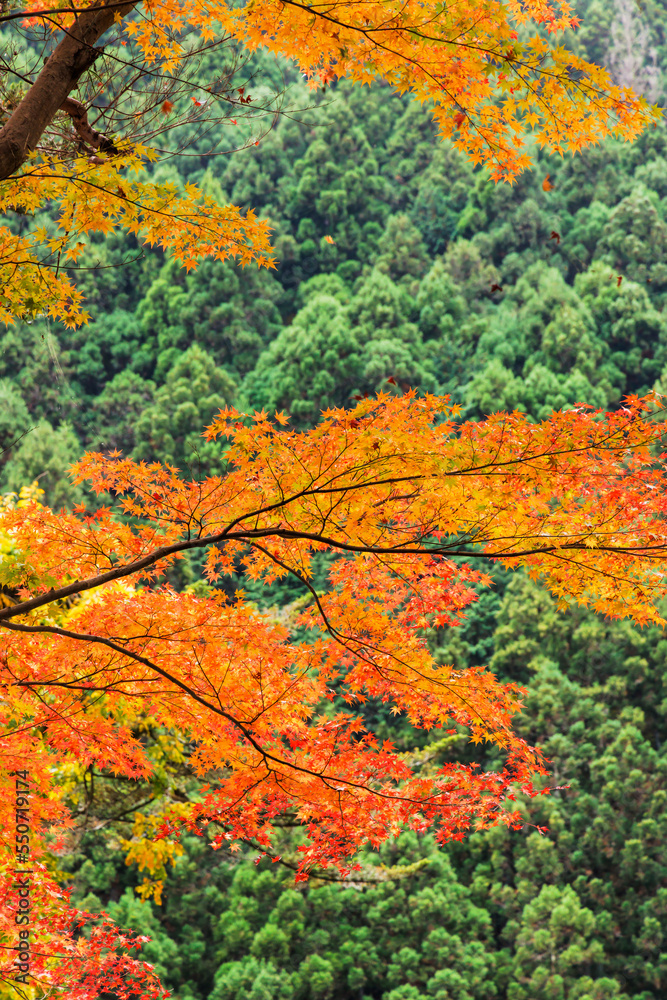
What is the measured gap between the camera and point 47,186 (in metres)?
2.87

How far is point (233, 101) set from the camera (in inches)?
120

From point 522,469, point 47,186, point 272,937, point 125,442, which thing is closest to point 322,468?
point 522,469

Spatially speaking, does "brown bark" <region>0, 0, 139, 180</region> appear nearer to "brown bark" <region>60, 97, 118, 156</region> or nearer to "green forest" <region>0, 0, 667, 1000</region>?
"brown bark" <region>60, 97, 118, 156</region>

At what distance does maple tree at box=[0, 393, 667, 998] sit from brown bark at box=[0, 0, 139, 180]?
104 cm

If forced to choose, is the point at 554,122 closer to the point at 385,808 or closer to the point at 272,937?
the point at 385,808

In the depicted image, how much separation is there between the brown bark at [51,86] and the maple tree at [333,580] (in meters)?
1.04

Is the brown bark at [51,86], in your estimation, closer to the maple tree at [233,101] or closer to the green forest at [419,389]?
the maple tree at [233,101]

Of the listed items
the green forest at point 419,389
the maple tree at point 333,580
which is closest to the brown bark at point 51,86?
the maple tree at point 333,580

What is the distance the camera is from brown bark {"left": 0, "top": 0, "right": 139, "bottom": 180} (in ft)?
8.66

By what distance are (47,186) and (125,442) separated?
21368 mm

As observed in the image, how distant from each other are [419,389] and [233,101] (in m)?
9.89

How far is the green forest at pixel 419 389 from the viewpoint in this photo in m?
13.9

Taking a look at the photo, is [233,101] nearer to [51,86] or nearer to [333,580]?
[51,86]

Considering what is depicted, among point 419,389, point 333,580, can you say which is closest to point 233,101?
point 333,580
